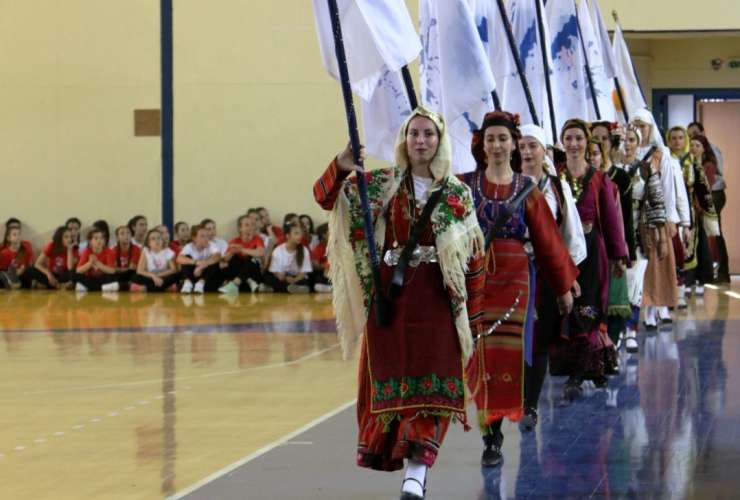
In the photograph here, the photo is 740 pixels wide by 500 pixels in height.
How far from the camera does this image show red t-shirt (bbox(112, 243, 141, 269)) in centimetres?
2094

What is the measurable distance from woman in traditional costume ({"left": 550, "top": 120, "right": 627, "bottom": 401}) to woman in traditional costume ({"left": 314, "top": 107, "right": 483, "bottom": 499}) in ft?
11.1

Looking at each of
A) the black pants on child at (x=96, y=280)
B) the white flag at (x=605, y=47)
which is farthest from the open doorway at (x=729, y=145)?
the black pants on child at (x=96, y=280)

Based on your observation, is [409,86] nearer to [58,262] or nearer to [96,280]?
[96,280]

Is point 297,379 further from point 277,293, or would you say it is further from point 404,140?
point 277,293

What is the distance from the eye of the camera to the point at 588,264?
10031mm

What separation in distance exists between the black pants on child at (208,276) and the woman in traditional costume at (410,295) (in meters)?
13.9

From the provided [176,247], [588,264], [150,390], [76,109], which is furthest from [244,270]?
[588,264]

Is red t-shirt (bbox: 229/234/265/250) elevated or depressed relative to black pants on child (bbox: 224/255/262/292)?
elevated

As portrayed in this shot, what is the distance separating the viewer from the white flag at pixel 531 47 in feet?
38.0

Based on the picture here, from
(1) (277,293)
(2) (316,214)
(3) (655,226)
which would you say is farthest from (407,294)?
(2) (316,214)

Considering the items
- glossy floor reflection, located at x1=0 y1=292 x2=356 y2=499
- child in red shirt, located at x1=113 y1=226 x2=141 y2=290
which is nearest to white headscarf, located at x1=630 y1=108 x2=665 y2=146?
glossy floor reflection, located at x1=0 y1=292 x2=356 y2=499

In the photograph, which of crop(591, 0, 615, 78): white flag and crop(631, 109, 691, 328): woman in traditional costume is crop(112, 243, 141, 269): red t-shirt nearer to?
crop(591, 0, 615, 78): white flag

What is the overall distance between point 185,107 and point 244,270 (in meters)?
2.85

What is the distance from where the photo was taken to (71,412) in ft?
31.3
